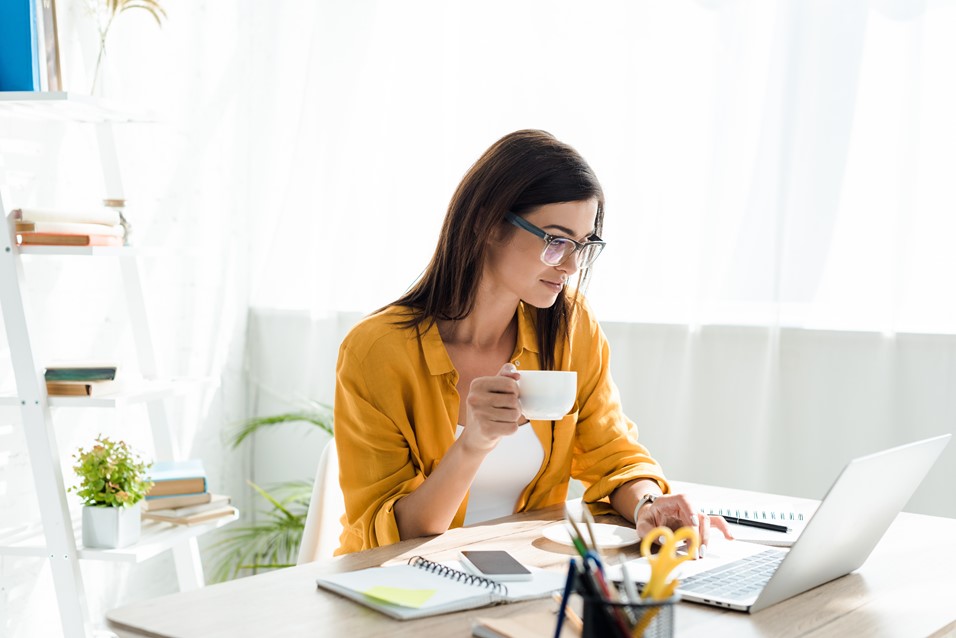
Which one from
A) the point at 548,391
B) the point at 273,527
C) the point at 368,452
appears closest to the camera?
the point at 548,391

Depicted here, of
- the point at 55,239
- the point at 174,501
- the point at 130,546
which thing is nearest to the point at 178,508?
the point at 174,501

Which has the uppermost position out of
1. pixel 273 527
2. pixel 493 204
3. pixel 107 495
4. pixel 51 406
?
pixel 493 204

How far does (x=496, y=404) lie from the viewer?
1485 mm

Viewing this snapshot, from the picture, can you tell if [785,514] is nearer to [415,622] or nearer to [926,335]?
[415,622]

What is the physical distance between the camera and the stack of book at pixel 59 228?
2256 millimetres

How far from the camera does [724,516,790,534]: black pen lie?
1.53 metres

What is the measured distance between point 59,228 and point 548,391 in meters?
1.40

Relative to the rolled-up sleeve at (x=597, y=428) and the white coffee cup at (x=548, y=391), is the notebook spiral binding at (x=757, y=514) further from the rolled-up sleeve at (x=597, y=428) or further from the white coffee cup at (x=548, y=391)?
the white coffee cup at (x=548, y=391)

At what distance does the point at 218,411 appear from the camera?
11.4 feet

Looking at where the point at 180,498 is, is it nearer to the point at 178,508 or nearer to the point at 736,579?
the point at 178,508

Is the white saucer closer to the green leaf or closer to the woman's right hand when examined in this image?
the woman's right hand

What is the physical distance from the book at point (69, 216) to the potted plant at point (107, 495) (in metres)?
0.53

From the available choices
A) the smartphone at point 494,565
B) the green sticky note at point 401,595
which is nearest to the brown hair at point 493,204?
the smartphone at point 494,565

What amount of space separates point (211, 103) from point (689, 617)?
2.76 m
